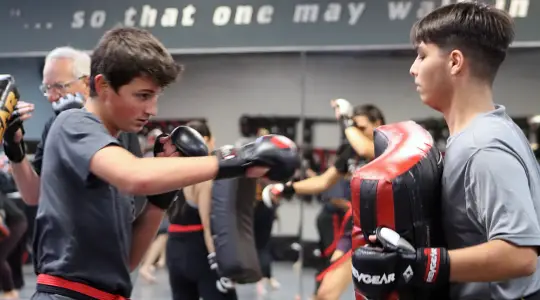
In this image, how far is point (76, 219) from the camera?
69.7 inches

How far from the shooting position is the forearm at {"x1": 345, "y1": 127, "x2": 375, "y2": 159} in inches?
170

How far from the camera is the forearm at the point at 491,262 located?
1.41 meters

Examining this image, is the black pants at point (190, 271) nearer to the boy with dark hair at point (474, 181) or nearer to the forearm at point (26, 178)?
the forearm at point (26, 178)

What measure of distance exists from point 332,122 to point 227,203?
7.07 ft

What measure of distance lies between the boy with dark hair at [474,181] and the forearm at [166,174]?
0.40 meters

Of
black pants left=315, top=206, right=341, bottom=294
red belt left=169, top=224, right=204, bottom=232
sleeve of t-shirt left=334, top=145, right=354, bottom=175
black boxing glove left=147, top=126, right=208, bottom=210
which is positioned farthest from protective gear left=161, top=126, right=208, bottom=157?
black pants left=315, top=206, right=341, bottom=294

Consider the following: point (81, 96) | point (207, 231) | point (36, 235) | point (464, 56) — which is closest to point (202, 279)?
point (207, 231)

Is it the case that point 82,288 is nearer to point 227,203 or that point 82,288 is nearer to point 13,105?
point 13,105

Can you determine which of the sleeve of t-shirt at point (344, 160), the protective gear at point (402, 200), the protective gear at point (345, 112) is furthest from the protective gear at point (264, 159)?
the sleeve of t-shirt at point (344, 160)

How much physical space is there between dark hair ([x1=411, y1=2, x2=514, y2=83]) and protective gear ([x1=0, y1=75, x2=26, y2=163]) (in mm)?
1414

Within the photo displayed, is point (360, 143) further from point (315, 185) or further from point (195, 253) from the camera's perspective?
point (195, 253)

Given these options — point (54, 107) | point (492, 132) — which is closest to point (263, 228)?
point (54, 107)

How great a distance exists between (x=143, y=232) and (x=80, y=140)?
1.38 feet

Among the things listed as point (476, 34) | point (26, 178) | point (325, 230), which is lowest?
point (325, 230)
